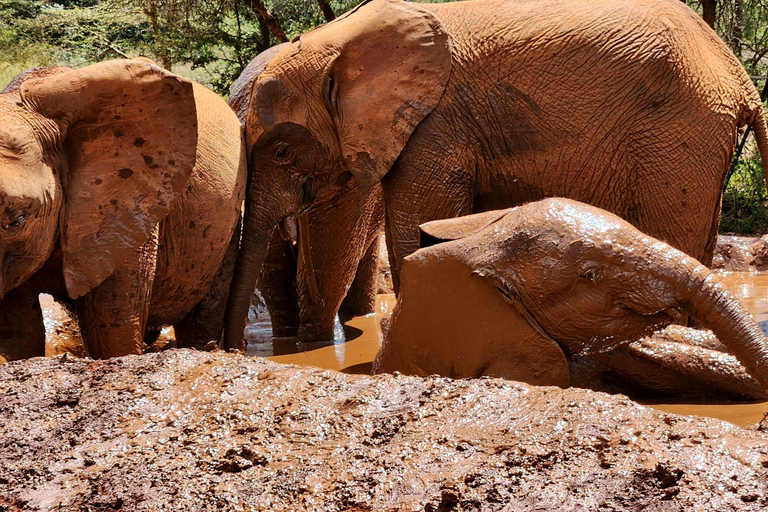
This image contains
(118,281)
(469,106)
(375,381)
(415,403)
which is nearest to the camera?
(415,403)

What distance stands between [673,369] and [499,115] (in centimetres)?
196

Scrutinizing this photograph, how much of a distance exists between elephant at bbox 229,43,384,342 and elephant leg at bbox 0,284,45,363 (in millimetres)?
1925

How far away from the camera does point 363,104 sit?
5.58 m

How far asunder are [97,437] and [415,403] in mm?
861

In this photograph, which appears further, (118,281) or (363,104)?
(363,104)

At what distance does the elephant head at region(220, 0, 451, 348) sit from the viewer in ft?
18.1

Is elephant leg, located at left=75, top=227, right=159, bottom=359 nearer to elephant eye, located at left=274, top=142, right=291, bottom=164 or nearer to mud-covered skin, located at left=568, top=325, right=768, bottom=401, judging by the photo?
elephant eye, located at left=274, top=142, right=291, bottom=164

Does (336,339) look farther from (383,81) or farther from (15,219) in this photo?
(15,219)

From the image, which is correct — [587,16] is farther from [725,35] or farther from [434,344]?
[725,35]

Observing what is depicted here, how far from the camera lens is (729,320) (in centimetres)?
340

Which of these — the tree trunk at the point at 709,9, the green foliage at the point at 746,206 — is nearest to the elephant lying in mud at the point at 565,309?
the green foliage at the point at 746,206

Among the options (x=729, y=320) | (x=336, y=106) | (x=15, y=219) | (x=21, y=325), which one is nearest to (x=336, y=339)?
(x=336, y=106)

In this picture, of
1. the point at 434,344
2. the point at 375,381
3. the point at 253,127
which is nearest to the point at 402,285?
the point at 434,344

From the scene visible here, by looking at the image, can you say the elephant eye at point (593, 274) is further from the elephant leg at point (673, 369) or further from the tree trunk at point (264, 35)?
the tree trunk at point (264, 35)
